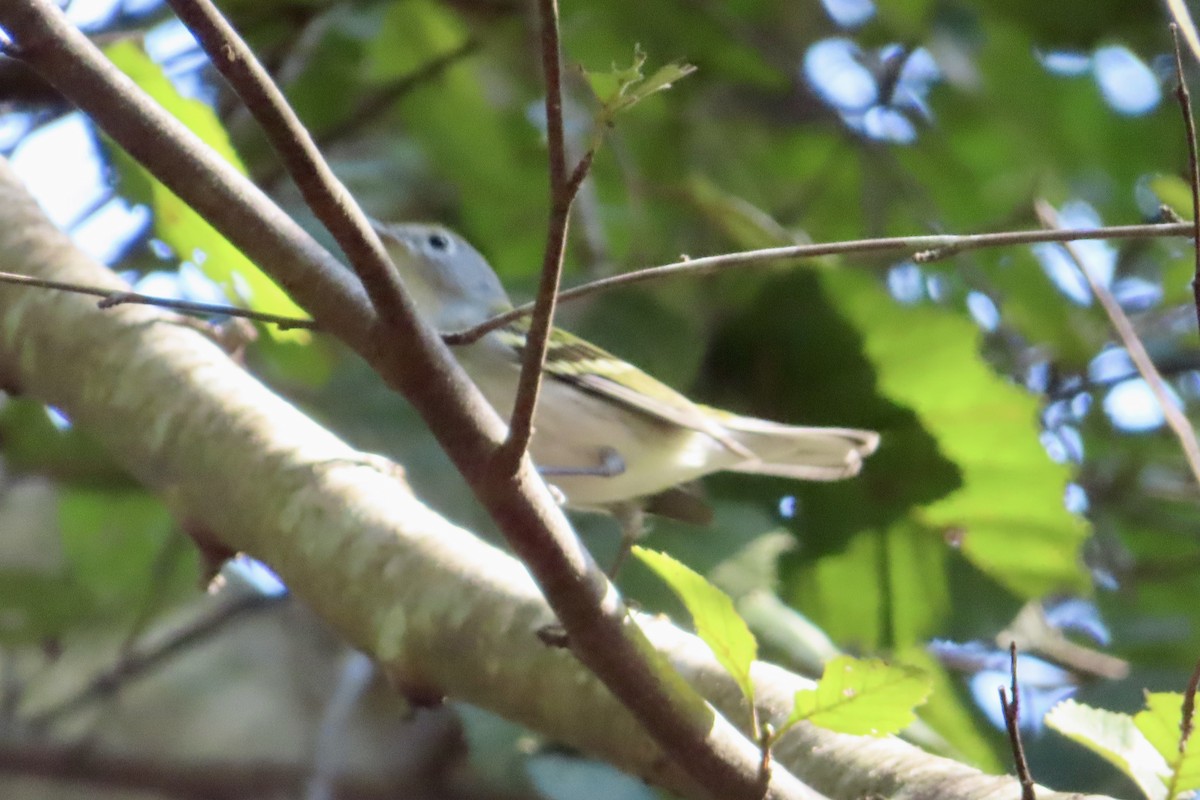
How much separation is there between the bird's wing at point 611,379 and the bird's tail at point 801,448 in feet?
0.19

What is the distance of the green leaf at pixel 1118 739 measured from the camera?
3.21 feet

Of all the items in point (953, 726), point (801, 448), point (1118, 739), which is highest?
point (1118, 739)

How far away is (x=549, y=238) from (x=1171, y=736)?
23.7 inches

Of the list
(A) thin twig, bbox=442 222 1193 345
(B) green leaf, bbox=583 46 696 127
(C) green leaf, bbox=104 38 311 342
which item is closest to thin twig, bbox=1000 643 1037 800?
(A) thin twig, bbox=442 222 1193 345

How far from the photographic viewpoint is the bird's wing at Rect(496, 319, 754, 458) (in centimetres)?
255

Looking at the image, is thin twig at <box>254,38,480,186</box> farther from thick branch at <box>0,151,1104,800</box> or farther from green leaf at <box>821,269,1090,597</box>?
thick branch at <box>0,151,1104,800</box>

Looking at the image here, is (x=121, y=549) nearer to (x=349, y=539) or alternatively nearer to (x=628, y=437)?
(x=628, y=437)

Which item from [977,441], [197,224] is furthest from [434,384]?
[977,441]

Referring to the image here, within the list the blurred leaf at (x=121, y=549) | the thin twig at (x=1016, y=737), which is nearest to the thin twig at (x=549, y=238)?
the thin twig at (x=1016, y=737)

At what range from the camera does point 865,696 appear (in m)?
1.02

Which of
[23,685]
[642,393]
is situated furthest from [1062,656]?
[23,685]

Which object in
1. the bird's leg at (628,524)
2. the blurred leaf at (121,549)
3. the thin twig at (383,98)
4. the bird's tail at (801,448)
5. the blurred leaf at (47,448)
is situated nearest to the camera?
the bird's leg at (628,524)

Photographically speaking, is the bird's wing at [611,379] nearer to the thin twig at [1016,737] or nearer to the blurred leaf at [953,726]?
the blurred leaf at [953,726]

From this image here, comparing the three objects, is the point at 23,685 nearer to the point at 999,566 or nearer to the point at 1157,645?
the point at 999,566
